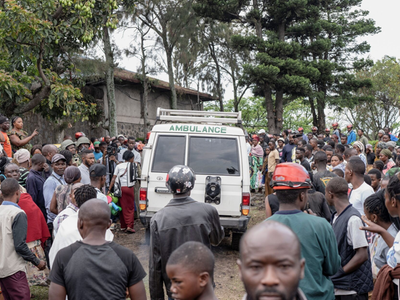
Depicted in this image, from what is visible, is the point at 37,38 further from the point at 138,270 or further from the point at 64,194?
the point at 138,270

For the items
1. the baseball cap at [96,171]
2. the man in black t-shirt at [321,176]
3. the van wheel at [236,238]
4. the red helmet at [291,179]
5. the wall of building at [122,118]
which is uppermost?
the wall of building at [122,118]

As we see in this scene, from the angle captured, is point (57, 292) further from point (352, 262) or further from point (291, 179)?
point (352, 262)

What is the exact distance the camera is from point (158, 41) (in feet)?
75.8

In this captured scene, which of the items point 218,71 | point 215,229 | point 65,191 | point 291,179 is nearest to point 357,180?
point 215,229

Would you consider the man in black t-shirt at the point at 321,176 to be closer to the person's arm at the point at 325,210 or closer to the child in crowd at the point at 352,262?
the person's arm at the point at 325,210

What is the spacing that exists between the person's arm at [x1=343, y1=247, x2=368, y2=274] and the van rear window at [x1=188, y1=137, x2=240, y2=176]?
11.6ft

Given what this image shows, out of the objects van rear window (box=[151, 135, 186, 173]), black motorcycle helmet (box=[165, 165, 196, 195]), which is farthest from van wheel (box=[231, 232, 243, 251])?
black motorcycle helmet (box=[165, 165, 196, 195])

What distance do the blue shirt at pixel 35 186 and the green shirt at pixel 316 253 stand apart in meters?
4.12

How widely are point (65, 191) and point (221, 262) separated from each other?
3.36 m

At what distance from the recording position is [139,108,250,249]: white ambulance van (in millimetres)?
6316

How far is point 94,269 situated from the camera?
7.84 ft

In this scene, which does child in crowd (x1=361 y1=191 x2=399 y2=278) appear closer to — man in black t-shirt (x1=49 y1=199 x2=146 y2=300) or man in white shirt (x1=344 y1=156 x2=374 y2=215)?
man in white shirt (x1=344 y1=156 x2=374 y2=215)

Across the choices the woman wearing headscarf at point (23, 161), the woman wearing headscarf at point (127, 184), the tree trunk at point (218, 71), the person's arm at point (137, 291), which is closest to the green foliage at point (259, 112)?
the tree trunk at point (218, 71)

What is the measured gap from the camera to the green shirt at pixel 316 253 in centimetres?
236
